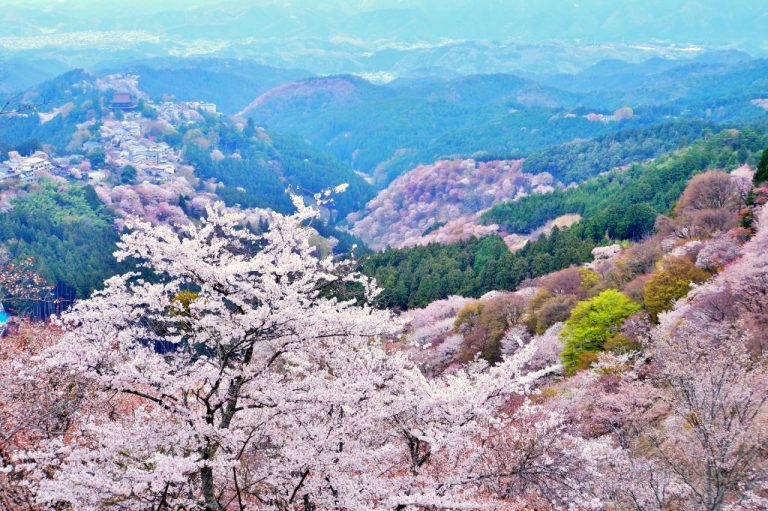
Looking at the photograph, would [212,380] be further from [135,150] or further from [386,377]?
[135,150]

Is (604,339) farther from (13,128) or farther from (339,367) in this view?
(13,128)

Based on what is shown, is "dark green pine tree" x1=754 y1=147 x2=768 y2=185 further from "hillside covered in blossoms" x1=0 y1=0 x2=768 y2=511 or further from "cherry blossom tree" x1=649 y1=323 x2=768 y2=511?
"cherry blossom tree" x1=649 y1=323 x2=768 y2=511

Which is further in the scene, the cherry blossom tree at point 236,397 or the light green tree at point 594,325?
the light green tree at point 594,325

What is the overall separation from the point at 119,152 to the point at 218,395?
16357 centimetres

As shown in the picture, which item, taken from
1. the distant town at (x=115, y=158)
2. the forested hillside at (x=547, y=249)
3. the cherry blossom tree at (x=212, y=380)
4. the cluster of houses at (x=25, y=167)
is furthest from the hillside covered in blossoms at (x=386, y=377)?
the distant town at (x=115, y=158)

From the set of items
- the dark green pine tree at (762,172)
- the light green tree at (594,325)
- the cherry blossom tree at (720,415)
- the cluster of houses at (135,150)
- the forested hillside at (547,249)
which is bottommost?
the cluster of houses at (135,150)

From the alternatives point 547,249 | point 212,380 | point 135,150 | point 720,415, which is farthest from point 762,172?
point 135,150

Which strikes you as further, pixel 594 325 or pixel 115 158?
pixel 115 158

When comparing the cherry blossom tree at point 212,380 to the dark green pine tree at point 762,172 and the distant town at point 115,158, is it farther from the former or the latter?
the distant town at point 115,158

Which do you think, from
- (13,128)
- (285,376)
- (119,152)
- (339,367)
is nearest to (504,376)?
(339,367)

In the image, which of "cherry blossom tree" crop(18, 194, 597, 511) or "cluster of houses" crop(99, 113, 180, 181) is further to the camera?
"cluster of houses" crop(99, 113, 180, 181)

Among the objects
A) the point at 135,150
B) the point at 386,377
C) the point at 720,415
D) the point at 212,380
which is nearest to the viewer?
the point at 212,380

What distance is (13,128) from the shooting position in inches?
7721

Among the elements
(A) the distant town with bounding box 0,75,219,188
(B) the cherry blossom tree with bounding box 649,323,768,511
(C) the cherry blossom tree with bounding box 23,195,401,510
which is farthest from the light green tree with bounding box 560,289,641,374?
(A) the distant town with bounding box 0,75,219,188
